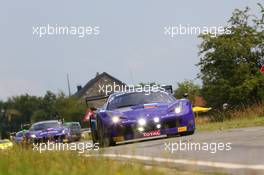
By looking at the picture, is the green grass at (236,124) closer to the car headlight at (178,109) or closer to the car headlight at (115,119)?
the car headlight at (178,109)

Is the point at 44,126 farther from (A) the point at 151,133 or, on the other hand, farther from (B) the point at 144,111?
(A) the point at 151,133

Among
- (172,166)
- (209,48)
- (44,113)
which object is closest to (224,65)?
(209,48)

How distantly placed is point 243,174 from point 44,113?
134 m

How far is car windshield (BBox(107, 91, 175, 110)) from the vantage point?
16.6m

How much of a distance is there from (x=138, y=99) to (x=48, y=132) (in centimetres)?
1487

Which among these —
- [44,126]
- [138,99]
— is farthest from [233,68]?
[138,99]

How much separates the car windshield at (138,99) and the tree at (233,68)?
1035 inches

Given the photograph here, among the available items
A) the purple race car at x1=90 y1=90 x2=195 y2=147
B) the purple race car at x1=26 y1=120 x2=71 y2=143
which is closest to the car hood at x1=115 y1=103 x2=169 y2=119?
the purple race car at x1=90 y1=90 x2=195 y2=147

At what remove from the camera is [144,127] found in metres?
15.6

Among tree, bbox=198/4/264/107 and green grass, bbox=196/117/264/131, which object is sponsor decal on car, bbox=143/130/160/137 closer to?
green grass, bbox=196/117/264/131

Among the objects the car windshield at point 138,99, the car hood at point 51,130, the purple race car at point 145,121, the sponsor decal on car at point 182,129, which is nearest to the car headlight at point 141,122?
the purple race car at point 145,121

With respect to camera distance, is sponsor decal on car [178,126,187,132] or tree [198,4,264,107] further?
tree [198,4,264,107]

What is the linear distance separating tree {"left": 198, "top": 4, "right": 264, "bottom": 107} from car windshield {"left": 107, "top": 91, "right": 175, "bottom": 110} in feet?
86.3

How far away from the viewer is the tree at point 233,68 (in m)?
43.2
